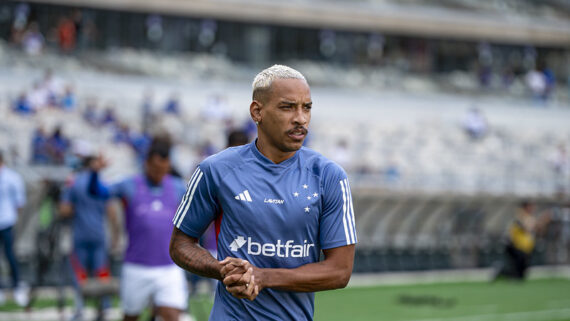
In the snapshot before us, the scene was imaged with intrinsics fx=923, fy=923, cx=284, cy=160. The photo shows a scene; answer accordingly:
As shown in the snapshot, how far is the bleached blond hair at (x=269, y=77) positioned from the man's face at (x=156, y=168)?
4277 millimetres

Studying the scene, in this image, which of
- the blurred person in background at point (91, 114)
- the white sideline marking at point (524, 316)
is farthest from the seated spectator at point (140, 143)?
the white sideline marking at point (524, 316)

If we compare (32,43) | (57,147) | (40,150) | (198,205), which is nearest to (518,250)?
(57,147)

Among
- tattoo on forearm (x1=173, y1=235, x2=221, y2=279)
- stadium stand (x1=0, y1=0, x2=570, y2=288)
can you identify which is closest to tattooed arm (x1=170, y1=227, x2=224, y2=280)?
tattoo on forearm (x1=173, y1=235, x2=221, y2=279)

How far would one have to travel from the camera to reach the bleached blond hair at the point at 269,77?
A: 4227 mm

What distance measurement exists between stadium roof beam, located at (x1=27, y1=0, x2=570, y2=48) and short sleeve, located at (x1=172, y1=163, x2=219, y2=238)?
3212 cm

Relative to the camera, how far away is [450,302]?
1558 centimetres

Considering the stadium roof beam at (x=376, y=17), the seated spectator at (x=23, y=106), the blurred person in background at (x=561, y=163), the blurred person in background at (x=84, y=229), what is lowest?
the blurred person in background at (x=561, y=163)

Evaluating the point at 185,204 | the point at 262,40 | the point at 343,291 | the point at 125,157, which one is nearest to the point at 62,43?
the point at 262,40

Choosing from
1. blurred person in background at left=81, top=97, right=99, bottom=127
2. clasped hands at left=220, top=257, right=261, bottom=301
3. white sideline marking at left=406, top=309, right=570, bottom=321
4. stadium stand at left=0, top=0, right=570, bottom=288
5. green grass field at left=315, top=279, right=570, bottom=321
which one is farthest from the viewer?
blurred person in background at left=81, top=97, right=99, bottom=127

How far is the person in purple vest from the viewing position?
8.34m

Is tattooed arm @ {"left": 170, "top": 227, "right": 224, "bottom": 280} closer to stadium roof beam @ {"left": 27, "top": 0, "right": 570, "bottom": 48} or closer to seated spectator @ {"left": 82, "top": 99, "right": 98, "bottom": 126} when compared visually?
seated spectator @ {"left": 82, "top": 99, "right": 98, "bottom": 126}

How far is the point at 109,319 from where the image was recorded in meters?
12.3

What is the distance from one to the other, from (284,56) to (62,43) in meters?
10.6

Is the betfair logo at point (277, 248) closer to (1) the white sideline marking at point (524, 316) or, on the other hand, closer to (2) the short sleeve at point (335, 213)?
(2) the short sleeve at point (335, 213)
